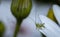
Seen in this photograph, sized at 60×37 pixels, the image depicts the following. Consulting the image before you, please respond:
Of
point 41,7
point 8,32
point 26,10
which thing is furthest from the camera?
point 41,7

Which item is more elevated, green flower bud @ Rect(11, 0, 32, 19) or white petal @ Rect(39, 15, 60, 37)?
green flower bud @ Rect(11, 0, 32, 19)

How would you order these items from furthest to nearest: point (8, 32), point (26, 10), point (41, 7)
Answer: point (41, 7), point (8, 32), point (26, 10)

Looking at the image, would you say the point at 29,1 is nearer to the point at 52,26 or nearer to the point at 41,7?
the point at 52,26

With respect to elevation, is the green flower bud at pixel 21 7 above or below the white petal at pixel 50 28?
above

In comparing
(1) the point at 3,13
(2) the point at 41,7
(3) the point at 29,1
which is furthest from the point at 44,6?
(3) the point at 29,1
